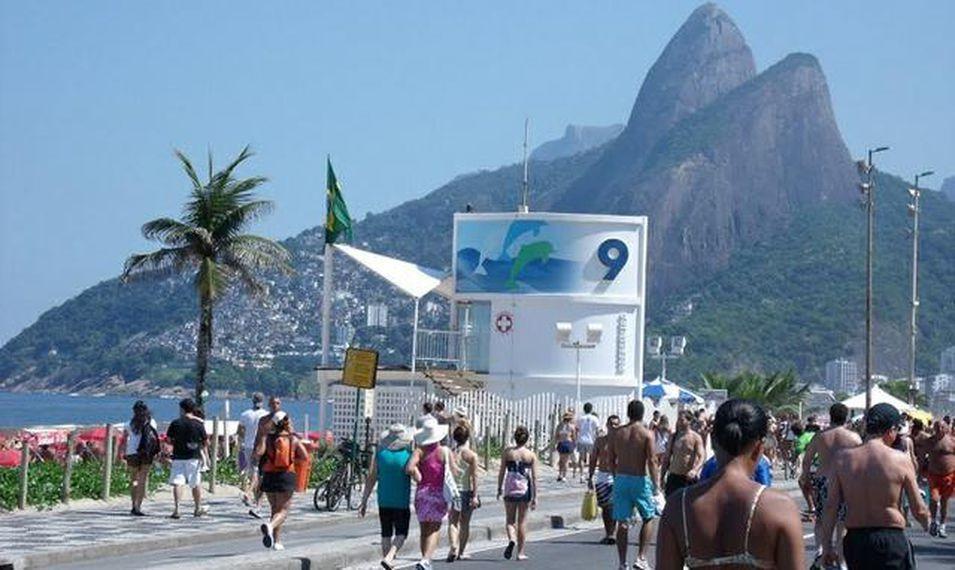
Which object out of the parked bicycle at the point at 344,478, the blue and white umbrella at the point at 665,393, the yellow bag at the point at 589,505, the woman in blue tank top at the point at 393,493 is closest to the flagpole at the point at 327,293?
the blue and white umbrella at the point at 665,393

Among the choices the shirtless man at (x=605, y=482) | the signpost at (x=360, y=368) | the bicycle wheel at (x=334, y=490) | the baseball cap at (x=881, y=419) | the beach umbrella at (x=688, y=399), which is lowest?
the bicycle wheel at (x=334, y=490)

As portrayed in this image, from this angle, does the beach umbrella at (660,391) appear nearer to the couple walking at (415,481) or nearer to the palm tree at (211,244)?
the palm tree at (211,244)

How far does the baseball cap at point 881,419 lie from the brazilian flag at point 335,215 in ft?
115

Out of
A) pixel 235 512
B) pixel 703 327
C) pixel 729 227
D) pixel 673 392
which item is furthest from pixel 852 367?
pixel 235 512

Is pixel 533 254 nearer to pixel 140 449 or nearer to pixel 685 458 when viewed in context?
pixel 140 449

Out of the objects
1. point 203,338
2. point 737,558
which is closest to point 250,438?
point 203,338

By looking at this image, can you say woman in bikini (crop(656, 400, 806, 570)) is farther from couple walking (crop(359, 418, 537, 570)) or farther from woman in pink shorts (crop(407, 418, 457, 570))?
woman in pink shorts (crop(407, 418, 457, 570))

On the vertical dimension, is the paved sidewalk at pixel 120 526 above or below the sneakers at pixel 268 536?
below

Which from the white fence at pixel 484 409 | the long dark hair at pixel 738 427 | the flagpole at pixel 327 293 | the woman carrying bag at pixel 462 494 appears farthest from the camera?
the flagpole at pixel 327 293

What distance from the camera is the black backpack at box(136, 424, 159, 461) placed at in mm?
26422

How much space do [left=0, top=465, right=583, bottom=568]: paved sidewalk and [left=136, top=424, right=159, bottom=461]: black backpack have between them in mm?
846

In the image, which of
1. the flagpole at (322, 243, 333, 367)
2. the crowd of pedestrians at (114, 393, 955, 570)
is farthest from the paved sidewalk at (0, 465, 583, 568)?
the flagpole at (322, 243, 333, 367)

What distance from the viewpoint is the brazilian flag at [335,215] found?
1857 inches

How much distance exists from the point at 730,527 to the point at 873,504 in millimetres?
5426
